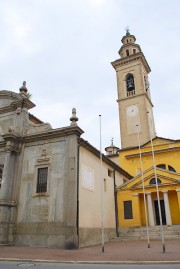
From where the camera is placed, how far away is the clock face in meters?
39.1

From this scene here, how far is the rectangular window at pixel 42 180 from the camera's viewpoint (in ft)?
53.6

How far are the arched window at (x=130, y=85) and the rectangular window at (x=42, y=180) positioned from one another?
92.6 feet

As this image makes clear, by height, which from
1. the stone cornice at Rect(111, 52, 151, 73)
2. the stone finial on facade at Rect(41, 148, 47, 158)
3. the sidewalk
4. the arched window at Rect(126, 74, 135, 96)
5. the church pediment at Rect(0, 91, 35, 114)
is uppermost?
the stone cornice at Rect(111, 52, 151, 73)

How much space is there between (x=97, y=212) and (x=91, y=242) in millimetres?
2608

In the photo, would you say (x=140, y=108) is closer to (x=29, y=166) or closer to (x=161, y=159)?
(x=161, y=159)

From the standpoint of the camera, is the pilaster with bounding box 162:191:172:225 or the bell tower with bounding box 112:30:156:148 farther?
the bell tower with bounding box 112:30:156:148

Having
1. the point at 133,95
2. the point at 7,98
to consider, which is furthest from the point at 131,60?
the point at 7,98

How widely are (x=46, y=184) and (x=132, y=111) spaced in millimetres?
26155

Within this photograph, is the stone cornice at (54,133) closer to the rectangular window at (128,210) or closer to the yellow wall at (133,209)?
the yellow wall at (133,209)

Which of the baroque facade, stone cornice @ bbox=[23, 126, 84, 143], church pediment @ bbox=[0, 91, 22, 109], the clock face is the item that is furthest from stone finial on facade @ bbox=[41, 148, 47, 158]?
the clock face

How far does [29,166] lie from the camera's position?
57.4ft

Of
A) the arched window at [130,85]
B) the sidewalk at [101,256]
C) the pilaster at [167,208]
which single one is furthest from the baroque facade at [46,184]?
the arched window at [130,85]

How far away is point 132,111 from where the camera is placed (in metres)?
39.4

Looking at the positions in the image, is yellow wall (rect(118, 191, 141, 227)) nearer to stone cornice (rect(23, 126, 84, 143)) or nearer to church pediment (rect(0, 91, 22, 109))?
stone cornice (rect(23, 126, 84, 143))
